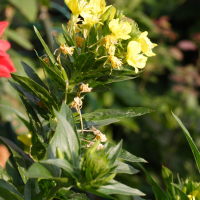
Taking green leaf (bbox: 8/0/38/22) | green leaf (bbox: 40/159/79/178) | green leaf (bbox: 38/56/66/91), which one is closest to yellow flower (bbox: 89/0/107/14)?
green leaf (bbox: 38/56/66/91)

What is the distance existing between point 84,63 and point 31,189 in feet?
0.63

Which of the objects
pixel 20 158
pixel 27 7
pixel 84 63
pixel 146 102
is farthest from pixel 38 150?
pixel 146 102

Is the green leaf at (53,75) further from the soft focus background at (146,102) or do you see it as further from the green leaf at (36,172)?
the soft focus background at (146,102)

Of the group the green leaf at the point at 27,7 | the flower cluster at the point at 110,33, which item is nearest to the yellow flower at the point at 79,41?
the flower cluster at the point at 110,33

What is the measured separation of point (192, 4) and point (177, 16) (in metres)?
0.23

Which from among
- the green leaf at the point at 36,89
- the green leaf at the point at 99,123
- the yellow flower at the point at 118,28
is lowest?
the green leaf at the point at 99,123

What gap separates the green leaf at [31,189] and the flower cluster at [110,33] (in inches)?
7.3

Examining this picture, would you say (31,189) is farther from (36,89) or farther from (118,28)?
(118,28)

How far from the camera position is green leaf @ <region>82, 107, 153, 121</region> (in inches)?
Answer: 14.1

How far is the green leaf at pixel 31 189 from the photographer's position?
32 centimetres

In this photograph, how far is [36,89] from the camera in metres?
0.34

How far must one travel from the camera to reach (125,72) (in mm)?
375

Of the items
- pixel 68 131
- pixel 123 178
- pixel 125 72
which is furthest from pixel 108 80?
pixel 123 178

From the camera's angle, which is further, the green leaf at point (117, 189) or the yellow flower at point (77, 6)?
the yellow flower at point (77, 6)
